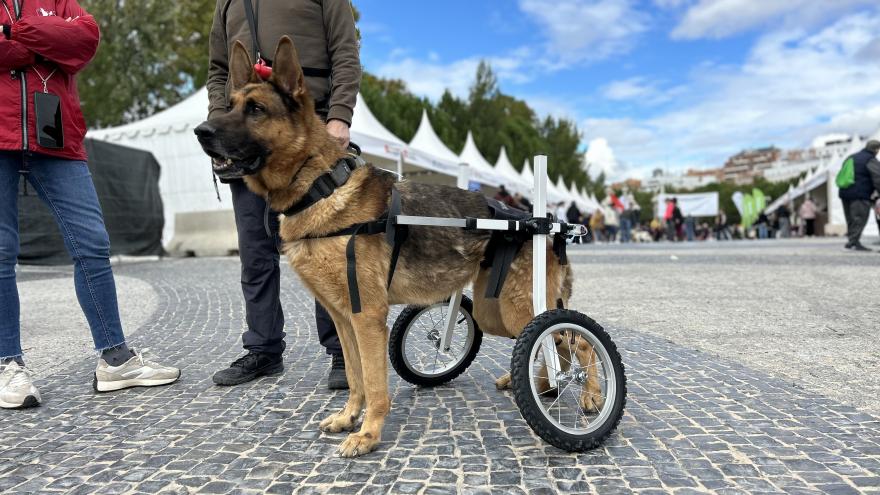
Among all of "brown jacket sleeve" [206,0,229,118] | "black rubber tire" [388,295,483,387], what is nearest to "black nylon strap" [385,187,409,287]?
"black rubber tire" [388,295,483,387]

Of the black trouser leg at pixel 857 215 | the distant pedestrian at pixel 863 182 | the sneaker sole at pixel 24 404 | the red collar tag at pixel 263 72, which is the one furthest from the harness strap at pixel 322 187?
the black trouser leg at pixel 857 215

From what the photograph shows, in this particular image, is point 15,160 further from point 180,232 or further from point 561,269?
point 180,232

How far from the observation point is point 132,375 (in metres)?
3.73

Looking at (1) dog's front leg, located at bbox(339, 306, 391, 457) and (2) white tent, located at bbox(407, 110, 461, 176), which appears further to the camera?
(2) white tent, located at bbox(407, 110, 461, 176)

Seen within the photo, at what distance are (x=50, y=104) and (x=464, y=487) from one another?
3031 mm

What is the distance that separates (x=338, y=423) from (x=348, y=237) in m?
0.92

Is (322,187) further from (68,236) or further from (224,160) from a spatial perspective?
(68,236)

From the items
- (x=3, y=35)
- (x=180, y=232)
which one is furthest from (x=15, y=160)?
(x=180, y=232)

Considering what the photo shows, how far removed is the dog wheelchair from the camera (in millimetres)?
2592

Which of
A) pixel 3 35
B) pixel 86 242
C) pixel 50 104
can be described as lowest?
pixel 86 242

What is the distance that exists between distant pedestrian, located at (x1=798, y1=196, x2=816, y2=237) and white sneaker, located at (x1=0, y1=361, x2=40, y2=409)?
112ft

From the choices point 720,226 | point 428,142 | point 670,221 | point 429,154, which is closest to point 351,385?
point 429,154

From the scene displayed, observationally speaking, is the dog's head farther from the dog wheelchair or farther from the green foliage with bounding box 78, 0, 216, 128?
the green foliage with bounding box 78, 0, 216, 128

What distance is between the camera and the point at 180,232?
638 inches
